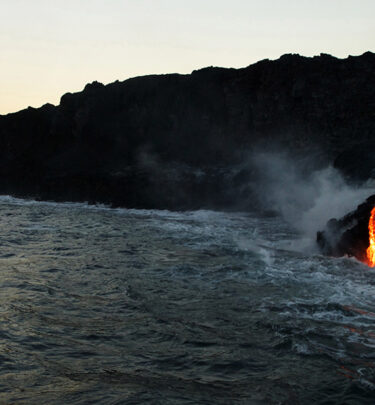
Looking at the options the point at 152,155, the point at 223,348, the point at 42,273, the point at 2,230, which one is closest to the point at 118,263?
the point at 42,273

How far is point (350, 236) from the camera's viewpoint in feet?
50.8

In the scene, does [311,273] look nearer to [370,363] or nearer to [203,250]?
[203,250]

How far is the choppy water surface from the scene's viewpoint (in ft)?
19.5

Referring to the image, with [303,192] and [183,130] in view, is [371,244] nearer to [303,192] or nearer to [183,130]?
[303,192]

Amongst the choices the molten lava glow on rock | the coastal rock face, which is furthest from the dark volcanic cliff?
the molten lava glow on rock

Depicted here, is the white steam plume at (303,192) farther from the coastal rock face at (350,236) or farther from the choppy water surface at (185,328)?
the choppy water surface at (185,328)

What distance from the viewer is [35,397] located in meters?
5.66

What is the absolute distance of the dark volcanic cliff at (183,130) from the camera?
4322cm

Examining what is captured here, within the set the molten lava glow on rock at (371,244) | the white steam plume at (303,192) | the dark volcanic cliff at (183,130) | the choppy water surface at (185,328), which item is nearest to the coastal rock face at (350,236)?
the molten lava glow on rock at (371,244)

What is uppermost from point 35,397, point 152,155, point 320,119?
point 320,119

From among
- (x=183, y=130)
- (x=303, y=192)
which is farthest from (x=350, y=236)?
(x=183, y=130)

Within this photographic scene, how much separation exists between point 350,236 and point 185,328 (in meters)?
9.41

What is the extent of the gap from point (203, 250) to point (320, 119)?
104 feet

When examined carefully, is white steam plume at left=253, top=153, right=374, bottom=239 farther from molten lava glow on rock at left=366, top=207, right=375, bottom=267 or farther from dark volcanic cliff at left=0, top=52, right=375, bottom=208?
molten lava glow on rock at left=366, top=207, right=375, bottom=267
